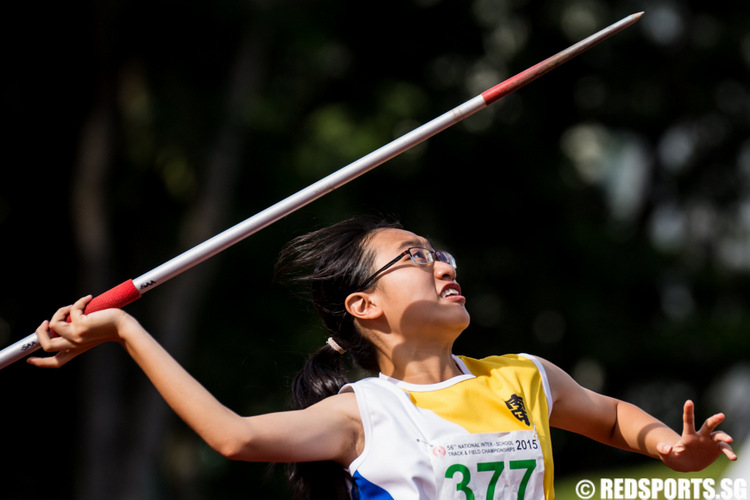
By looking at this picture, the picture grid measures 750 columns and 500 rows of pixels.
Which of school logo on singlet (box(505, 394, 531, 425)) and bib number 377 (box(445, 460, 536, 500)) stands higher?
school logo on singlet (box(505, 394, 531, 425))

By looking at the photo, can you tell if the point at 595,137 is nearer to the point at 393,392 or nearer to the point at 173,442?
the point at 173,442

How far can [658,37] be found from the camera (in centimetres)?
1589

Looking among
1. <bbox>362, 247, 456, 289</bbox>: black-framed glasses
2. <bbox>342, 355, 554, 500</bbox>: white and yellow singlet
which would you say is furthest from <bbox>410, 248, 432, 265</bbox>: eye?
<bbox>342, 355, 554, 500</bbox>: white and yellow singlet

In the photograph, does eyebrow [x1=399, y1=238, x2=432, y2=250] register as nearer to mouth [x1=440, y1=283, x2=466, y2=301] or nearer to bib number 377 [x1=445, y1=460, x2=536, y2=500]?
mouth [x1=440, y1=283, x2=466, y2=301]

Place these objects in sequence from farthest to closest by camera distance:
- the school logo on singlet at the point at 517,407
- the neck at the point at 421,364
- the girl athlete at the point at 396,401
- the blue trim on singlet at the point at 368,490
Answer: the neck at the point at 421,364
the school logo on singlet at the point at 517,407
the blue trim on singlet at the point at 368,490
the girl athlete at the point at 396,401

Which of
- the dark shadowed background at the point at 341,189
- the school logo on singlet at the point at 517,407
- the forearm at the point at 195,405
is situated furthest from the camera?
the dark shadowed background at the point at 341,189

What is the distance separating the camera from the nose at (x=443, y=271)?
349 centimetres

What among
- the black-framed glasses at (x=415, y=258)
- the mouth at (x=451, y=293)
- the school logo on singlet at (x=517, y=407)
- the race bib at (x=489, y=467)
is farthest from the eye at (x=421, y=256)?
the race bib at (x=489, y=467)

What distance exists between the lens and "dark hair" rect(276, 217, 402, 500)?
3535mm

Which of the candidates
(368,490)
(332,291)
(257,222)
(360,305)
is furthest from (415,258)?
(368,490)

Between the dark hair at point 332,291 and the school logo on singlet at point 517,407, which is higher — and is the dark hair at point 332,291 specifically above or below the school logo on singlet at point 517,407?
above

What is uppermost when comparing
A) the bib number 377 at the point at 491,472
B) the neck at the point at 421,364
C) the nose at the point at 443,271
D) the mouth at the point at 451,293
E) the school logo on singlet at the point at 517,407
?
the nose at the point at 443,271

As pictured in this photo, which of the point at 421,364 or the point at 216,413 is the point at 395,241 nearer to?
the point at 421,364

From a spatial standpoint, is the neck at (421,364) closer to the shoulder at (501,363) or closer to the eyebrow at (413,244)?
the shoulder at (501,363)
